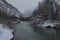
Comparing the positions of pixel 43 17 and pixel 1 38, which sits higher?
pixel 1 38

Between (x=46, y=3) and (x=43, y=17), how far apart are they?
694 cm

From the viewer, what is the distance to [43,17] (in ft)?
237

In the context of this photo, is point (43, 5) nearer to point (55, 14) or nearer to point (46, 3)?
point (46, 3)

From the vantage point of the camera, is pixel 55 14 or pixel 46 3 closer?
pixel 55 14

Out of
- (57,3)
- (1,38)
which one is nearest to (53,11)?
(57,3)

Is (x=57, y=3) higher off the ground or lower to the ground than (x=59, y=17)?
higher

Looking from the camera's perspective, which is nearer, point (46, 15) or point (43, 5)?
point (46, 15)

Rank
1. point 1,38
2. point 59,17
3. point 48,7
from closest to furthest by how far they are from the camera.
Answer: point 1,38 → point 59,17 → point 48,7

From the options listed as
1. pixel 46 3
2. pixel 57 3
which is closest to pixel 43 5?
pixel 46 3

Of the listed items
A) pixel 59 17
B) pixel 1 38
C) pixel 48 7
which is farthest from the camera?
pixel 48 7

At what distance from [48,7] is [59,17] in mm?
7525

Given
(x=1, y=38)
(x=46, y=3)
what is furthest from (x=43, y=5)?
(x=1, y=38)

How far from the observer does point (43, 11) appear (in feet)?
238

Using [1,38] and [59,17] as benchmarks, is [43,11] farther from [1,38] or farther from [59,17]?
[1,38]
